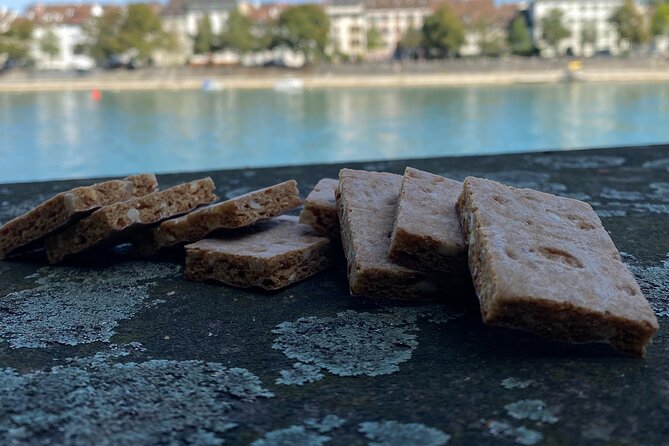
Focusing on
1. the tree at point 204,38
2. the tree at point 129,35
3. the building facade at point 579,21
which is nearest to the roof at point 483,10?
the building facade at point 579,21

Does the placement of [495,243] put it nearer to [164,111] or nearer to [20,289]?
[20,289]

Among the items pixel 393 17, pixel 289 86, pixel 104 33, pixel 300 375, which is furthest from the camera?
pixel 393 17

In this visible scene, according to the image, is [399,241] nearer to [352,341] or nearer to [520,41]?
[352,341]

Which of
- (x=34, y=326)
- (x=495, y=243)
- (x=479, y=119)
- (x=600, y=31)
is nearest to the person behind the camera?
(x=495, y=243)

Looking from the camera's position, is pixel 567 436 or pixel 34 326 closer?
pixel 567 436

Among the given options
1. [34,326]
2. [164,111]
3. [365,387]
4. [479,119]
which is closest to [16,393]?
[34,326]

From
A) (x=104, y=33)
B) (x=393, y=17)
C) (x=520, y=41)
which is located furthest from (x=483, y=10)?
(x=104, y=33)
